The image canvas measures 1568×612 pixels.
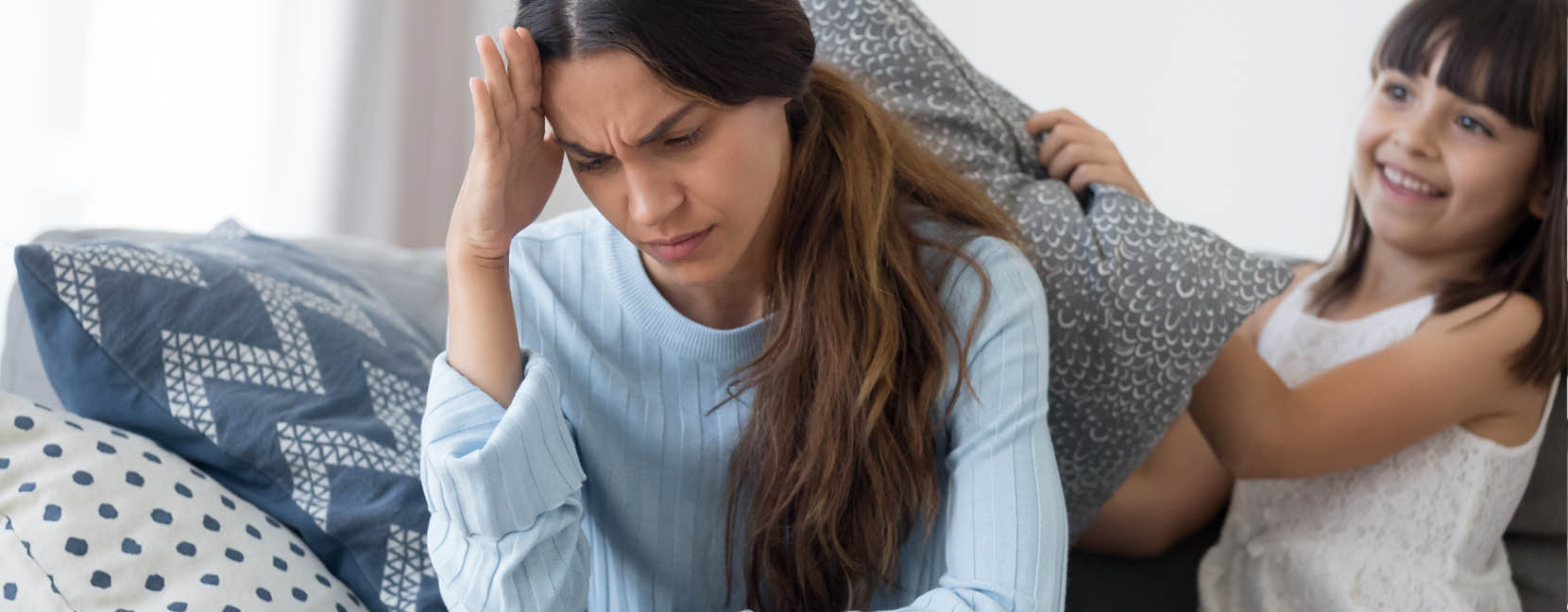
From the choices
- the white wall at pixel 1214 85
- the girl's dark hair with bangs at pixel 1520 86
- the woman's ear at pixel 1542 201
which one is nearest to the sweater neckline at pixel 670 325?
the girl's dark hair with bangs at pixel 1520 86

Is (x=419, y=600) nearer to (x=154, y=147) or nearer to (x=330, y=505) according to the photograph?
(x=330, y=505)

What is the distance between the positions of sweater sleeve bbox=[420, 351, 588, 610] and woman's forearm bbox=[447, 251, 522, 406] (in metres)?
0.01

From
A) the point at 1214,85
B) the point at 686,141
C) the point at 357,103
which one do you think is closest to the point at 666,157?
the point at 686,141

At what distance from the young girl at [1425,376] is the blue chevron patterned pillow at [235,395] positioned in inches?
32.1

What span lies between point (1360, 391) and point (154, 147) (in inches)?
79.2

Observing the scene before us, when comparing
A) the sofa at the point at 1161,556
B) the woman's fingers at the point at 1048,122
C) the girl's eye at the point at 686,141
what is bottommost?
the sofa at the point at 1161,556

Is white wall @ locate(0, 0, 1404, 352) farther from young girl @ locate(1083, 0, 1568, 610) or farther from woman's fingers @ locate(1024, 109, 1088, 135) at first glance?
woman's fingers @ locate(1024, 109, 1088, 135)

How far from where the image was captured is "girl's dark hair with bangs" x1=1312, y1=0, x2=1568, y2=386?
130 cm

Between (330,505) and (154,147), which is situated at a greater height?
(330,505)

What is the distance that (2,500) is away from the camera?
93 centimetres

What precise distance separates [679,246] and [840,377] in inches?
6.9

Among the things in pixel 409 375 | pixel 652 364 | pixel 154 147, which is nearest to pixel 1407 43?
pixel 652 364

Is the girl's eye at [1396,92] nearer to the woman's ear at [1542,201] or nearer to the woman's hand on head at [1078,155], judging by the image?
the woman's ear at [1542,201]

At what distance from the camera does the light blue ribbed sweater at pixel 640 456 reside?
0.95 meters
